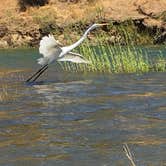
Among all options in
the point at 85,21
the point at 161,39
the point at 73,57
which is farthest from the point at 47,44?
the point at 85,21

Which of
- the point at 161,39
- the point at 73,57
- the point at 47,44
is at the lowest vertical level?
the point at 161,39

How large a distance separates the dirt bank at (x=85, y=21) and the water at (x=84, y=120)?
17.5 metres

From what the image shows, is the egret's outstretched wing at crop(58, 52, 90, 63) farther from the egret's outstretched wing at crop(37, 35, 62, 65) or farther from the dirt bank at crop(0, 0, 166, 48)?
the dirt bank at crop(0, 0, 166, 48)

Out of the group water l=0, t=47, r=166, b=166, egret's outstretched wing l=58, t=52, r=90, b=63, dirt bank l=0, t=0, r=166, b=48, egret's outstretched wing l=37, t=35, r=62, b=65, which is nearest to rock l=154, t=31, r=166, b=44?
dirt bank l=0, t=0, r=166, b=48

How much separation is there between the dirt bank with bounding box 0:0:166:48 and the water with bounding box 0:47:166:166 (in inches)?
690

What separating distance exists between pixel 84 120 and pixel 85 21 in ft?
91.7

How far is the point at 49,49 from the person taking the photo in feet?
64.7

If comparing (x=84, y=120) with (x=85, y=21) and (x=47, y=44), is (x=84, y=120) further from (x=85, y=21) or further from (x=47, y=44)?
(x=85, y=21)

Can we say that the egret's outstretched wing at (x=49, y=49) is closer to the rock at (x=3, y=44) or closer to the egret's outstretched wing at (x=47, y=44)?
the egret's outstretched wing at (x=47, y=44)

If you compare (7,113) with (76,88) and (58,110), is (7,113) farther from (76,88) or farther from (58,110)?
(76,88)

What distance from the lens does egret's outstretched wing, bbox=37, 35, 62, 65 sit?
19250 mm

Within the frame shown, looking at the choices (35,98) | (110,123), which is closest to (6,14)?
(35,98)

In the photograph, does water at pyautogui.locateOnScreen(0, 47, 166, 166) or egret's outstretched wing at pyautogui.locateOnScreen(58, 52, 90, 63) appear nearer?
water at pyautogui.locateOnScreen(0, 47, 166, 166)

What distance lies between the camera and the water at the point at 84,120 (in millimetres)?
10000
